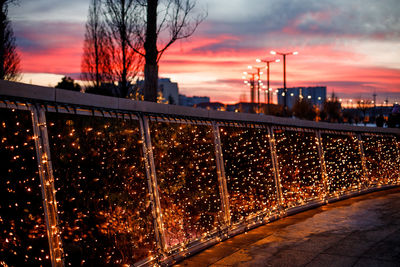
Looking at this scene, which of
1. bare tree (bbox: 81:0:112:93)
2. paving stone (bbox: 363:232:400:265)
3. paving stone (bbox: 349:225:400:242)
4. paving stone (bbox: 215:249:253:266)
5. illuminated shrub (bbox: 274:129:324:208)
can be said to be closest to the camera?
paving stone (bbox: 363:232:400:265)

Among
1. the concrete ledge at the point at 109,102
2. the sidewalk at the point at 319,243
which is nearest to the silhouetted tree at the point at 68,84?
the concrete ledge at the point at 109,102

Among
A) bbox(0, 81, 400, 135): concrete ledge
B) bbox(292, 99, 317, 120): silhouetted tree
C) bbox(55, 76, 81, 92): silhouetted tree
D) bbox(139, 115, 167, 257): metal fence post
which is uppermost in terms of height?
bbox(55, 76, 81, 92): silhouetted tree

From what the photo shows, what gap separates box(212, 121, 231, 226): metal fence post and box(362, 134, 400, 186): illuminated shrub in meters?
6.41

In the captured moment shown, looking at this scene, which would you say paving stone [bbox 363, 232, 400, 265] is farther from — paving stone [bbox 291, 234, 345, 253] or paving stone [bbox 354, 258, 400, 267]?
paving stone [bbox 291, 234, 345, 253]

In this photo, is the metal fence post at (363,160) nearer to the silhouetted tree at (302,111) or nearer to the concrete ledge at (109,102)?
the concrete ledge at (109,102)

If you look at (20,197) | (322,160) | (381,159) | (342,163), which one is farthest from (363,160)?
(20,197)

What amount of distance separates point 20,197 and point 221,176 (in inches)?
153

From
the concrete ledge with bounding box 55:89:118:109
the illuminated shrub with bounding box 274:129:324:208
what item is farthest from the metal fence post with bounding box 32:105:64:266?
the illuminated shrub with bounding box 274:129:324:208

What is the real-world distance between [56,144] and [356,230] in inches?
198

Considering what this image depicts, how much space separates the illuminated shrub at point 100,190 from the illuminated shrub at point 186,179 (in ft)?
1.57

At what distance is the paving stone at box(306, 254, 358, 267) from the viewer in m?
5.58

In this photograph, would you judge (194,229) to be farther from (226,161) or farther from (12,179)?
(12,179)

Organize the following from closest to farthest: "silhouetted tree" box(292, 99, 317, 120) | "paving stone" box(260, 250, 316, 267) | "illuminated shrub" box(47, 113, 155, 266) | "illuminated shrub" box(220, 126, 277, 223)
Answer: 1. "illuminated shrub" box(47, 113, 155, 266)
2. "paving stone" box(260, 250, 316, 267)
3. "illuminated shrub" box(220, 126, 277, 223)
4. "silhouetted tree" box(292, 99, 317, 120)

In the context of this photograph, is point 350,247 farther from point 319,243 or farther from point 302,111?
point 302,111
